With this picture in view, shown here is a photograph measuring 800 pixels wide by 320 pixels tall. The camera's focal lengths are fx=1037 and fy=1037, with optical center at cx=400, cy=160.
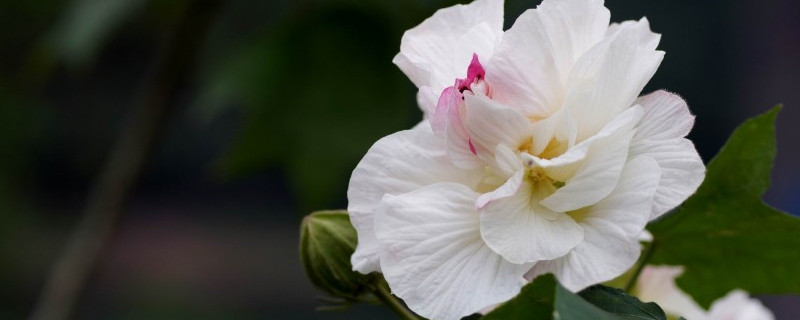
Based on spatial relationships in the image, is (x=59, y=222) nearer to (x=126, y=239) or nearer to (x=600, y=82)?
(x=126, y=239)

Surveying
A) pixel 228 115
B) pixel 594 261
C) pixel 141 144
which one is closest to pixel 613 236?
pixel 594 261

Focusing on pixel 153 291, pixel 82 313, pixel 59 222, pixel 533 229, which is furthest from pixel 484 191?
pixel 82 313

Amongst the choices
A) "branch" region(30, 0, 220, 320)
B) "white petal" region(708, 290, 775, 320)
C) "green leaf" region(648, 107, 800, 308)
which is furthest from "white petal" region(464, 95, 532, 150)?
"branch" region(30, 0, 220, 320)

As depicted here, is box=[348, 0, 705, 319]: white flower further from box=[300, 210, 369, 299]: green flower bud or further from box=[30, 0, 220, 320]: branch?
box=[30, 0, 220, 320]: branch

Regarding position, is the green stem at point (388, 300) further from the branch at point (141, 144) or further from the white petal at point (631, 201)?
the branch at point (141, 144)

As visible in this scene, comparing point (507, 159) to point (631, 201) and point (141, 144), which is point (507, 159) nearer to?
point (631, 201)

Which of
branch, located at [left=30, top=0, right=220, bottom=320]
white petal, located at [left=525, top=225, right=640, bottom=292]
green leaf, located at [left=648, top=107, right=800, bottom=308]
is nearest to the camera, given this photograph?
white petal, located at [left=525, top=225, right=640, bottom=292]
